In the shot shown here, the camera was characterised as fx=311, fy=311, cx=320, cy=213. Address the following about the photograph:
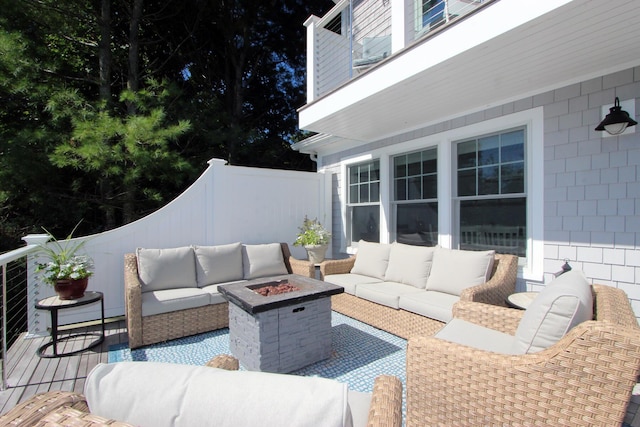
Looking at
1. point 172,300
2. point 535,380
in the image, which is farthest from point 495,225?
point 172,300

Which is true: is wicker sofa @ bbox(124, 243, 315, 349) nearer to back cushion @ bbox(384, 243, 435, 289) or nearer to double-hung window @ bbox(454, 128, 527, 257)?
back cushion @ bbox(384, 243, 435, 289)

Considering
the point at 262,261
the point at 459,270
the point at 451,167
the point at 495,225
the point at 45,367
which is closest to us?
the point at 45,367

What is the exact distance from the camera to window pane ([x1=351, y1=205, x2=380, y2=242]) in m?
5.42

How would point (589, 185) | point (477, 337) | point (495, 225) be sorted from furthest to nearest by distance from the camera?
point (495, 225) < point (589, 185) < point (477, 337)

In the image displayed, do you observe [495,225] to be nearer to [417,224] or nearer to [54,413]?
[417,224]

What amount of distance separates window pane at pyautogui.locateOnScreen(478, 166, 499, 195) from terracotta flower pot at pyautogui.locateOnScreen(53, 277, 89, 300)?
4.60m

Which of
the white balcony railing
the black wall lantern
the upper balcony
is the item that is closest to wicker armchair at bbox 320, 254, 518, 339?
the black wall lantern

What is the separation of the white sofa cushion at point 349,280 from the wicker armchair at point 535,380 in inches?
80.2

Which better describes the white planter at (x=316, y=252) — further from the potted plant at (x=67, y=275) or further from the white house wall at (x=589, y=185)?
the potted plant at (x=67, y=275)

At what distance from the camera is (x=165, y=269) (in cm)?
373

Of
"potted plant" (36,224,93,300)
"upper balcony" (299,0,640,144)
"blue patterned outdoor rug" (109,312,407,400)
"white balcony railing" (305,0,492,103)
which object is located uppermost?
"white balcony railing" (305,0,492,103)

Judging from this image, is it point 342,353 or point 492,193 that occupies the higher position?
point 492,193

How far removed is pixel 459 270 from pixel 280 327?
198cm

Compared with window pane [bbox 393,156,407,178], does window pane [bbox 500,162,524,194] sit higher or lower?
lower
